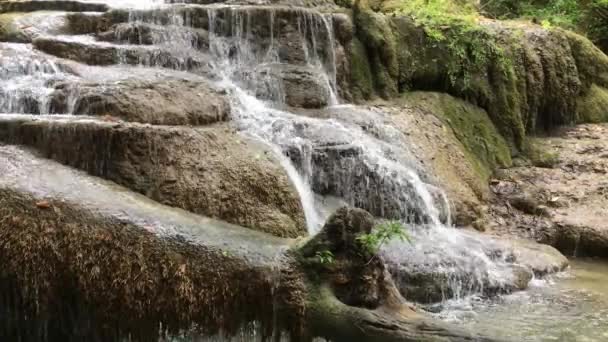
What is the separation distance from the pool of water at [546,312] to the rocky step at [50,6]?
6.90 metres

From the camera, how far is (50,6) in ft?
33.1

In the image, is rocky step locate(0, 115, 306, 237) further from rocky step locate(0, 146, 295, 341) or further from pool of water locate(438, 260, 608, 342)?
pool of water locate(438, 260, 608, 342)

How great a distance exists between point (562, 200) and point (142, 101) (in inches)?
244

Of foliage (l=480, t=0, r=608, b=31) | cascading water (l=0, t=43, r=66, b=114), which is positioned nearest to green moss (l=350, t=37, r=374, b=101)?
cascading water (l=0, t=43, r=66, b=114)

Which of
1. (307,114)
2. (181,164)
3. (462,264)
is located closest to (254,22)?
(307,114)

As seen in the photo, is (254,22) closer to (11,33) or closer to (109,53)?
(109,53)

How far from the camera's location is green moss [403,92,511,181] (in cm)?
1059

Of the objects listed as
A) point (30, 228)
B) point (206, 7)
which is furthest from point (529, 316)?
point (206, 7)

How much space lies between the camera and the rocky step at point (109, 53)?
8.28 metres

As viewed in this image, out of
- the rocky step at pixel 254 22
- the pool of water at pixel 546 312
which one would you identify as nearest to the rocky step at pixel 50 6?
the rocky step at pixel 254 22

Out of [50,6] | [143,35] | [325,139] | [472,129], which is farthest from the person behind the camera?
[472,129]

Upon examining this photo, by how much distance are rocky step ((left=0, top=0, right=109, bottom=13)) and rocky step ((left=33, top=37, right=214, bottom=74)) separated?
5.57 ft

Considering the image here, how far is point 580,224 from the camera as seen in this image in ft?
29.9

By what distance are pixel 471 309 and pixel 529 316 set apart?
20.9 inches
